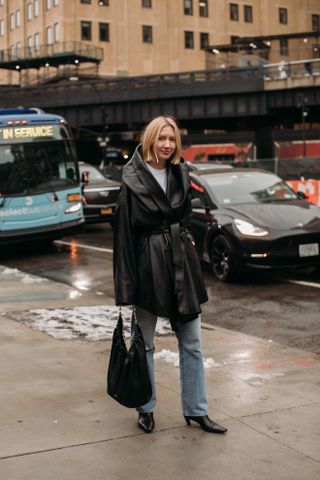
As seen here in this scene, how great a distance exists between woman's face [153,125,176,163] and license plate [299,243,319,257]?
22.4ft

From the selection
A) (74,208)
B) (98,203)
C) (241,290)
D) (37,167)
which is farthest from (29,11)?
(241,290)

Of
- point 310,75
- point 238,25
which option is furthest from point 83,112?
point 238,25

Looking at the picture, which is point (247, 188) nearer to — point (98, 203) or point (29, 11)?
point (98, 203)

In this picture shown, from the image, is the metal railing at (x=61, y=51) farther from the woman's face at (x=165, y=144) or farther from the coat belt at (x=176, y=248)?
the coat belt at (x=176, y=248)

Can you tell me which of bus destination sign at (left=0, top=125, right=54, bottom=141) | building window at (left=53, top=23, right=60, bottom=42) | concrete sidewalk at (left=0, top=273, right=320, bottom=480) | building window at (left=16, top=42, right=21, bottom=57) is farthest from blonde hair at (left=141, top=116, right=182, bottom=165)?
building window at (left=16, top=42, right=21, bottom=57)

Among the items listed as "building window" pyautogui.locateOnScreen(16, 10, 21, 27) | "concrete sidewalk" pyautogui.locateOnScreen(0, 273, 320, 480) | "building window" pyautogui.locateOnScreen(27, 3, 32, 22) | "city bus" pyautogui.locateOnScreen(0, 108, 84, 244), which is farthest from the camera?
"building window" pyautogui.locateOnScreen(16, 10, 21, 27)

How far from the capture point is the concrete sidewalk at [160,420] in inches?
168

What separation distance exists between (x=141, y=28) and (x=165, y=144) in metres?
90.7

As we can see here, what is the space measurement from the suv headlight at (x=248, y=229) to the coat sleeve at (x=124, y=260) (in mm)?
6735

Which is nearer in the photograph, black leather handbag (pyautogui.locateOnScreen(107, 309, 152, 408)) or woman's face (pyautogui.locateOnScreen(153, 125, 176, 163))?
black leather handbag (pyautogui.locateOnScreen(107, 309, 152, 408))

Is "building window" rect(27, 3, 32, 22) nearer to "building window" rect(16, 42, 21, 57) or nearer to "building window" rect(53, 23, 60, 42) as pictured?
"building window" rect(16, 42, 21, 57)

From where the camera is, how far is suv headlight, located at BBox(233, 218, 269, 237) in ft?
37.2

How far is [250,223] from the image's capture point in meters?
11.5

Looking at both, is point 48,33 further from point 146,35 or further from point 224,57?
point 224,57
